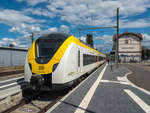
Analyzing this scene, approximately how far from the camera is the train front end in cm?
564

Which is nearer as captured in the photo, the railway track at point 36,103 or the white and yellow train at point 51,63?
the railway track at point 36,103

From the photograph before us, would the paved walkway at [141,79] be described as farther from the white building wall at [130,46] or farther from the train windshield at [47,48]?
the white building wall at [130,46]

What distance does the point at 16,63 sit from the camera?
25469mm

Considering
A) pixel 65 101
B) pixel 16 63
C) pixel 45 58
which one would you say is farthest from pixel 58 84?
pixel 16 63

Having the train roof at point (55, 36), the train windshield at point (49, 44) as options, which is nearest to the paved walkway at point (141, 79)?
the train roof at point (55, 36)

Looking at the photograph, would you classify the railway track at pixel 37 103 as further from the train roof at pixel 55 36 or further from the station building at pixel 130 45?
the station building at pixel 130 45

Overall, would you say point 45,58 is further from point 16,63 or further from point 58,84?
point 16,63

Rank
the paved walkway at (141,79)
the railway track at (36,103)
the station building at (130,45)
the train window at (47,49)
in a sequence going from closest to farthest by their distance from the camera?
1. the railway track at (36,103)
2. the train window at (47,49)
3. the paved walkway at (141,79)
4. the station building at (130,45)

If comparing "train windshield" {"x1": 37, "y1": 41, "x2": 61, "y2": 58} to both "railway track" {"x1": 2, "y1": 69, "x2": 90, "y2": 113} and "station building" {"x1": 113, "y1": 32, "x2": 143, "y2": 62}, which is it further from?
"station building" {"x1": 113, "y1": 32, "x2": 143, "y2": 62}

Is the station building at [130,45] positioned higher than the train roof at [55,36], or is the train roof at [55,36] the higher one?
the station building at [130,45]

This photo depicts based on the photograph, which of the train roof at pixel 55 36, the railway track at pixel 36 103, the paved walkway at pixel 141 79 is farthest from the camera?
the paved walkway at pixel 141 79

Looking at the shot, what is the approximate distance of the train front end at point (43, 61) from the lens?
5.64 metres

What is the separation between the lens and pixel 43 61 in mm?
5906

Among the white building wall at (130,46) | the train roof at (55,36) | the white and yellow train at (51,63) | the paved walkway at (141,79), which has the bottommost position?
the paved walkway at (141,79)
